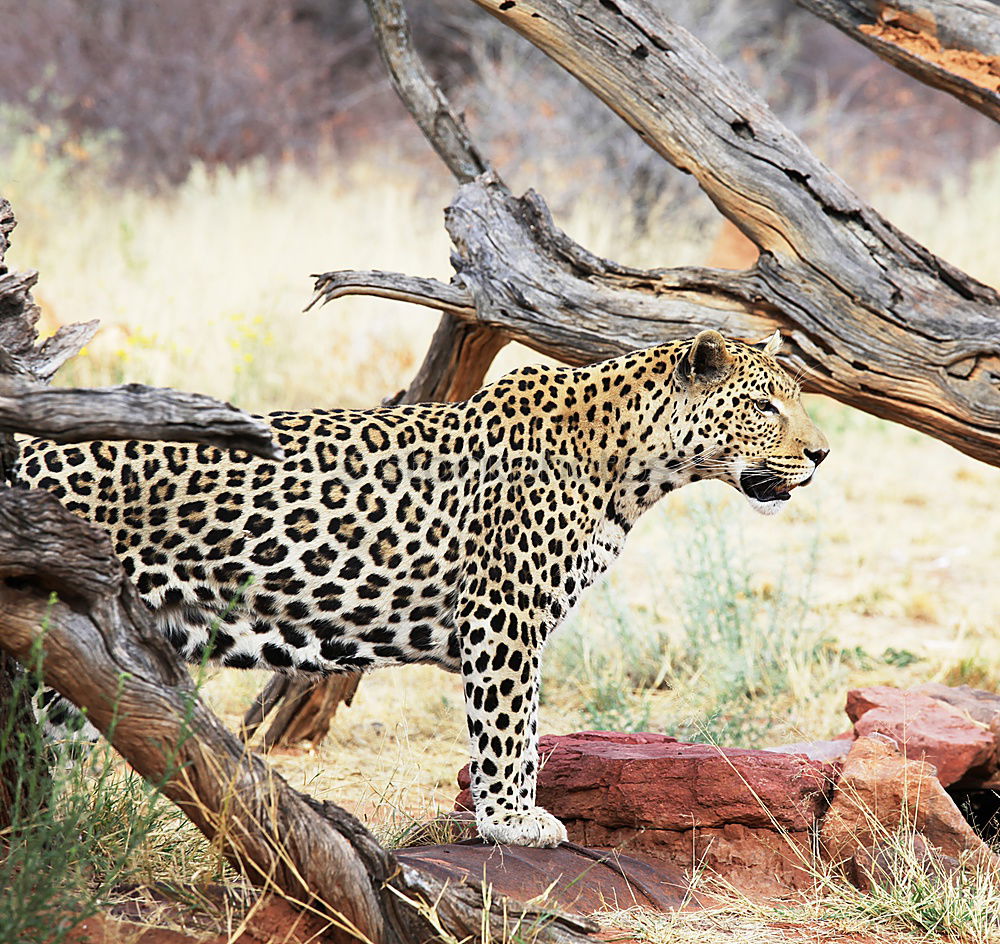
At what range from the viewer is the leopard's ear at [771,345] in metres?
5.45

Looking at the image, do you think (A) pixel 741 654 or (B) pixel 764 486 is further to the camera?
(A) pixel 741 654

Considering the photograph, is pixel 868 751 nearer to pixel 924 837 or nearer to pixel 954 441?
pixel 924 837

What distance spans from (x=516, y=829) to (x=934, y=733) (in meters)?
1.95

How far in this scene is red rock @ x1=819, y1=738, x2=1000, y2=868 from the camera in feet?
17.0

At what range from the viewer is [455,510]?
5.14 m

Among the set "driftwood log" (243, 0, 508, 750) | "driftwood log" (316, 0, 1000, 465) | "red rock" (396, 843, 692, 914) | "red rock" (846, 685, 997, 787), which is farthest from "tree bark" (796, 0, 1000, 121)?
"red rock" (396, 843, 692, 914)

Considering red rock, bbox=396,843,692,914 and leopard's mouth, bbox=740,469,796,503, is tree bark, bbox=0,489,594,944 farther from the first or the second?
leopard's mouth, bbox=740,469,796,503

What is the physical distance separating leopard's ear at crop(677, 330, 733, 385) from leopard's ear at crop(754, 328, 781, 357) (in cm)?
29

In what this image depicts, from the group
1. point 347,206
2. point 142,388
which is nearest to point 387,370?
point 347,206

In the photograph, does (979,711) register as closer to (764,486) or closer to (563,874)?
(764,486)

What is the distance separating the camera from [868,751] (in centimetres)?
540

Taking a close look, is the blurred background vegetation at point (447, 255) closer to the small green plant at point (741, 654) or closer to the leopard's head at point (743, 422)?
the small green plant at point (741, 654)

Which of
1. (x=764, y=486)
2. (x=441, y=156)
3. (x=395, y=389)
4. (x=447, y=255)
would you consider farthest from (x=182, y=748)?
(x=447, y=255)

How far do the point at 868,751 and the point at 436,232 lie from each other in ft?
35.6
